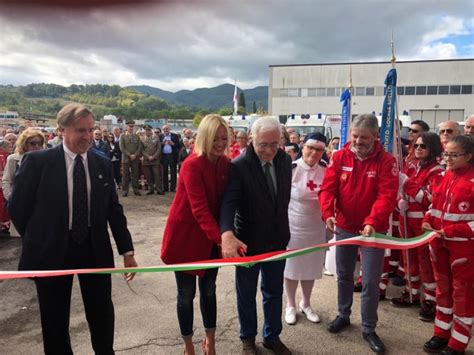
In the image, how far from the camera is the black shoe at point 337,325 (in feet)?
11.6

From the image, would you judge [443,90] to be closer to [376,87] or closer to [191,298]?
[376,87]

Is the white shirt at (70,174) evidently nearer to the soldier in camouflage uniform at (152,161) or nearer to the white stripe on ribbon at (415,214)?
the white stripe on ribbon at (415,214)

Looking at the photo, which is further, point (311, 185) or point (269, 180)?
point (311, 185)

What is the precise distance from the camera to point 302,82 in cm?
4500

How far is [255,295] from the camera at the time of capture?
122 inches

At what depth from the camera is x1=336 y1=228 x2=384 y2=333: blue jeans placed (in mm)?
3236

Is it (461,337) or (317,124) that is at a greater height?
(317,124)

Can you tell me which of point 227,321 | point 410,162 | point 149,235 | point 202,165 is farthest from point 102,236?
point 149,235

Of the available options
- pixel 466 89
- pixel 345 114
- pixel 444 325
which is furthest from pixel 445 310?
pixel 466 89

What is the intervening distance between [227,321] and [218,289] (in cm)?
80

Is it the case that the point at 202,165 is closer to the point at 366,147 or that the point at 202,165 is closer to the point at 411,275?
the point at 366,147

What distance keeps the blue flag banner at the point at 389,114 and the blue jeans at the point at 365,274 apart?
5.63 ft

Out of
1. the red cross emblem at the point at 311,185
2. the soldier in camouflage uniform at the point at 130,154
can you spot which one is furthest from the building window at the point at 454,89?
the red cross emblem at the point at 311,185

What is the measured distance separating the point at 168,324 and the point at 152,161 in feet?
27.6
